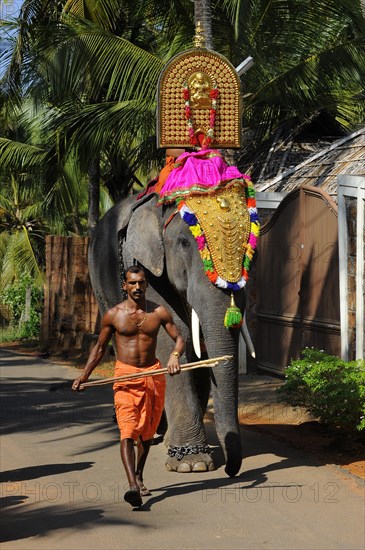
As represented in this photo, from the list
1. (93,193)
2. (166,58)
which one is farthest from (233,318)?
(93,193)

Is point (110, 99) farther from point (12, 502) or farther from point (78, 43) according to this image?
point (12, 502)

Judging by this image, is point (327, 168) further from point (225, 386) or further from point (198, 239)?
point (225, 386)

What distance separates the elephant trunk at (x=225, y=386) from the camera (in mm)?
7832

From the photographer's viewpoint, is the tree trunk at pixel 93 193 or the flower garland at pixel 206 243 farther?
the tree trunk at pixel 93 193

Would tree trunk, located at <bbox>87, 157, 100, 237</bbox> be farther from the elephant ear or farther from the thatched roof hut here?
the elephant ear

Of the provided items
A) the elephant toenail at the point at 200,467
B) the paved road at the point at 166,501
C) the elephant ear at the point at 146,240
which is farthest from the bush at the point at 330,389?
the elephant ear at the point at 146,240

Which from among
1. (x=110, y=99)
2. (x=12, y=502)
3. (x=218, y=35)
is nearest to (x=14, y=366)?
(x=110, y=99)

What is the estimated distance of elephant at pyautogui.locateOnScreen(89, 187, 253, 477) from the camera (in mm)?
8023

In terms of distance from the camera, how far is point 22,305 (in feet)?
86.9

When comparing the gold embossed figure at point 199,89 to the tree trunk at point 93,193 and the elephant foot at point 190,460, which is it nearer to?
the elephant foot at point 190,460

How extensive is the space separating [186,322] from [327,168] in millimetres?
5574

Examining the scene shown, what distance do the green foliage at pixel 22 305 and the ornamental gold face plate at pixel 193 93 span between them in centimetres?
1542

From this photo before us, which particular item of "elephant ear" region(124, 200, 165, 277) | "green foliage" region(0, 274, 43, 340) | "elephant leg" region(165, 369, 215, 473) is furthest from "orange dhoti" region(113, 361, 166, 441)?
"green foliage" region(0, 274, 43, 340)

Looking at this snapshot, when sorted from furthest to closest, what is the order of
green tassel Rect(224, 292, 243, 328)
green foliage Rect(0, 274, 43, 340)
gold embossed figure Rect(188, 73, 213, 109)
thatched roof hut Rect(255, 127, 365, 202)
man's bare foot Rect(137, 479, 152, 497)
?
1. green foliage Rect(0, 274, 43, 340)
2. thatched roof hut Rect(255, 127, 365, 202)
3. gold embossed figure Rect(188, 73, 213, 109)
4. green tassel Rect(224, 292, 243, 328)
5. man's bare foot Rect(137, 479, 152, 497)
